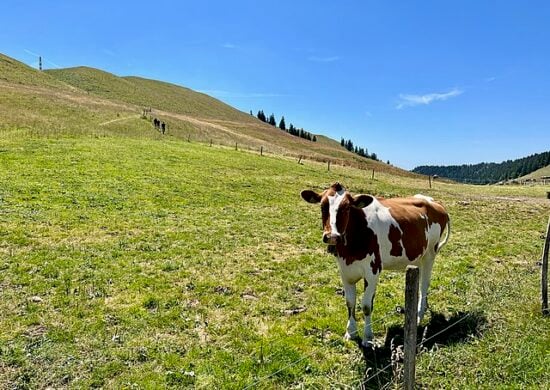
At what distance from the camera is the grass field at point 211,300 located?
18.2 feet

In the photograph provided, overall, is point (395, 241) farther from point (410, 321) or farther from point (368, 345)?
point (410, 321)

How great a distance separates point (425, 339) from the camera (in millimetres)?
6223

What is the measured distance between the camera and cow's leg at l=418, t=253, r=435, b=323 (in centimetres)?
751

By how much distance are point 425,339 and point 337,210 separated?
8.34ft

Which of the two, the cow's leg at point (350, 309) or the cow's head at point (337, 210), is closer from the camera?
the cow's head at point (337, 210)

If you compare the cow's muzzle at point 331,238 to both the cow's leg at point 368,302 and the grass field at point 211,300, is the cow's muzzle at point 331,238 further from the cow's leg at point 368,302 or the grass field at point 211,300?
the grass field at point 211,300

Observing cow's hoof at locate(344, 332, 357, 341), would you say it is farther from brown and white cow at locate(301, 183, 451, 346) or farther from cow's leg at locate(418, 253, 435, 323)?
cow's leg at locate(418, 253, 435, 323)

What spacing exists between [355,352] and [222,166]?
26378 mm

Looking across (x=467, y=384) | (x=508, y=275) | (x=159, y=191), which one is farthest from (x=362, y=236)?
(x=159, y=191)

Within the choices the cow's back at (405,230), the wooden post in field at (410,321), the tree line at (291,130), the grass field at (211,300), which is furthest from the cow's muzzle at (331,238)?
the tree line at (291,130)

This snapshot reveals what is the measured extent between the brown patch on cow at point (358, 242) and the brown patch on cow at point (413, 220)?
2.70ft

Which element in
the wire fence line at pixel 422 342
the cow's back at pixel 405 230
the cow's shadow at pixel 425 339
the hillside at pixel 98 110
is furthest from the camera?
the hillside at pixel 98 110

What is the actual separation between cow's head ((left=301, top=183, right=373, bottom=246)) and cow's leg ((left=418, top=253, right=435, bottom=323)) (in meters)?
2.52

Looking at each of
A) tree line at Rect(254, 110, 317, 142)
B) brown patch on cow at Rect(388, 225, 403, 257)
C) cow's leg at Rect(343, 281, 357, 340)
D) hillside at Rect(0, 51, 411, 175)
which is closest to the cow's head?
cow's leg at Rect(343, 281, 357, 340)
